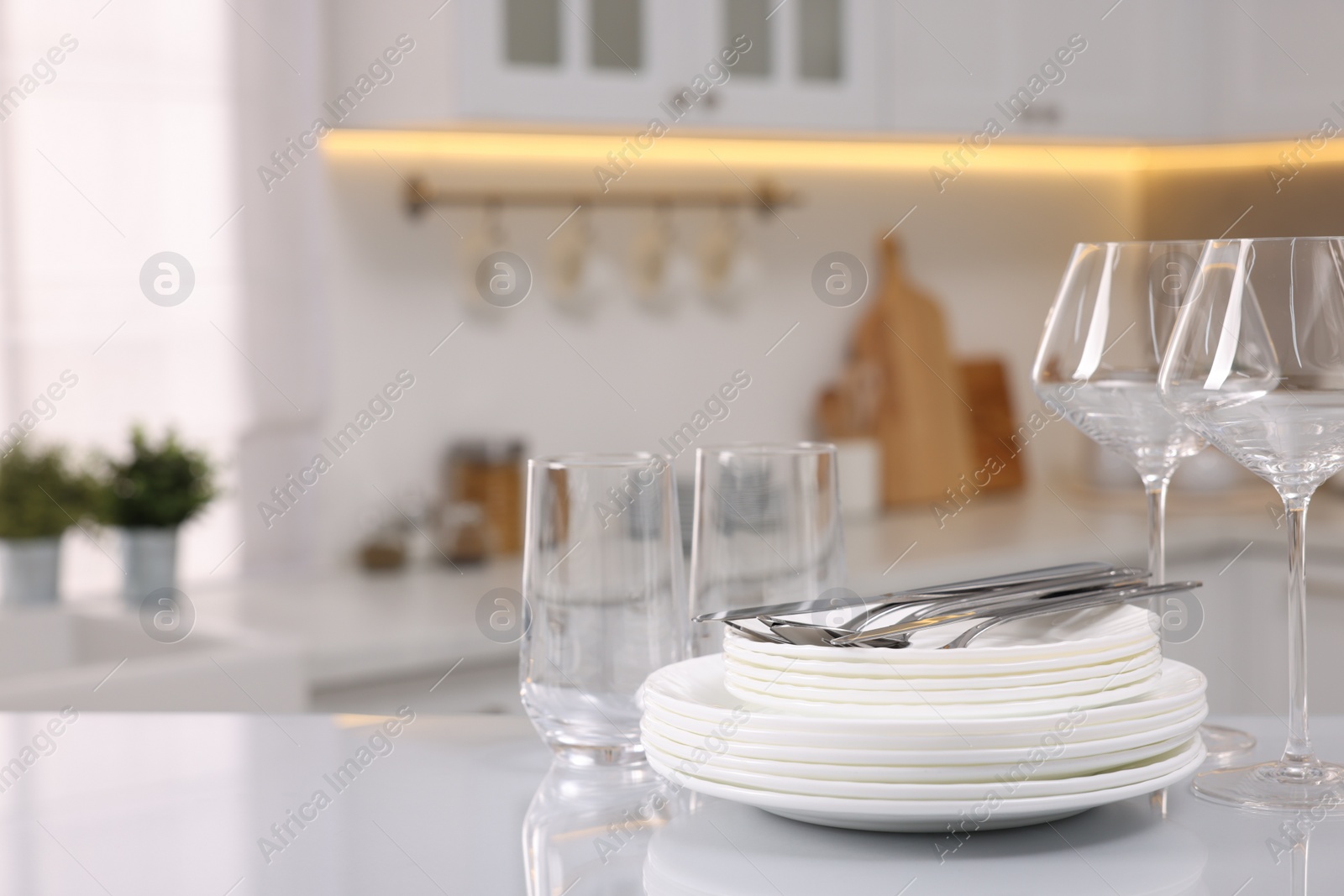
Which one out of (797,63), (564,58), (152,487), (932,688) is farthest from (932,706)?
(797,63)

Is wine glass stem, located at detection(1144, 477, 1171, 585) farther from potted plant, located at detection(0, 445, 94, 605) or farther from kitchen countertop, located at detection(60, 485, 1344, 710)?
potted plant, located at detection(0, 445, 94, 605)

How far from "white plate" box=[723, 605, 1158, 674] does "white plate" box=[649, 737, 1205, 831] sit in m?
0.05

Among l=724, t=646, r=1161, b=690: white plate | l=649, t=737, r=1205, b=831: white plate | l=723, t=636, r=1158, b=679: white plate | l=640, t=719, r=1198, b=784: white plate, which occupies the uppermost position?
l=723, t=636, r=1158, b=679: white plate

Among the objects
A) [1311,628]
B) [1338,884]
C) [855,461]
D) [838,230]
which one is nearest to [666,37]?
[838,230]

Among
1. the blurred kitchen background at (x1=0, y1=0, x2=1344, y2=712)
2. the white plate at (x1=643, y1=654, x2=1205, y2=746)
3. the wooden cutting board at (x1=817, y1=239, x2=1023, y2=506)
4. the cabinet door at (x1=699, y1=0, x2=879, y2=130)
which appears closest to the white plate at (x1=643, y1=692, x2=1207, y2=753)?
the white plate at (x1=643, y1=654, x2=1205, y2=746)

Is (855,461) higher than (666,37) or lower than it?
lower

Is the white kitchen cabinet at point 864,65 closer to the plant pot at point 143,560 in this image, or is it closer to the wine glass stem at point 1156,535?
the plant pot at point 143,560

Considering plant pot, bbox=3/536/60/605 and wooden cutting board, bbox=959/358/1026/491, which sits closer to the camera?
plant pot, bbox=3/536/60/605

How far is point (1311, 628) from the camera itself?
2475 millimetres

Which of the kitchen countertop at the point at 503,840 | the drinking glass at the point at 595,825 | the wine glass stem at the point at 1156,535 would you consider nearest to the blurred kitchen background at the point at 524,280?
→ the kitchen countertop at the point at 503,840

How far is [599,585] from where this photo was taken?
A: 0.66 meters

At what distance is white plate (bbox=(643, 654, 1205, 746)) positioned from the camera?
1.77 ft

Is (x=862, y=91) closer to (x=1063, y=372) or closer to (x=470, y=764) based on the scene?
(x=1063, y=372)

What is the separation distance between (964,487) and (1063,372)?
2.18 m
